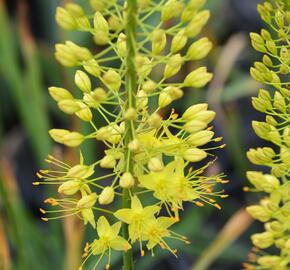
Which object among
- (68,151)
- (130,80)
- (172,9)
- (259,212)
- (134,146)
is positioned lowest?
(68,151)

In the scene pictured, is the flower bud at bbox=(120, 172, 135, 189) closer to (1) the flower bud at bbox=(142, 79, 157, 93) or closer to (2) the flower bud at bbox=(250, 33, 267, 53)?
(1) the flower bud at bbox=(142, 79, 157, 93)

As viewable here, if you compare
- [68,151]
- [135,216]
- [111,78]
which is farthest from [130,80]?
[68,151]

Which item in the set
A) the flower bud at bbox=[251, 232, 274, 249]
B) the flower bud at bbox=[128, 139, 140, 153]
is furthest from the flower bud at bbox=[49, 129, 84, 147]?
the flower bud at bbox=[251, 232, 274, 249]

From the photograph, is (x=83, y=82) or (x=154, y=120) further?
(x=83, y=82)

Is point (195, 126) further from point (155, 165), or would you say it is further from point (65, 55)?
point (65, 55)

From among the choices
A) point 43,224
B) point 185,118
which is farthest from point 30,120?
point 185,118

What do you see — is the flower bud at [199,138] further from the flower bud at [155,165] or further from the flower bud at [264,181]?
the flower bud at [264,181]
